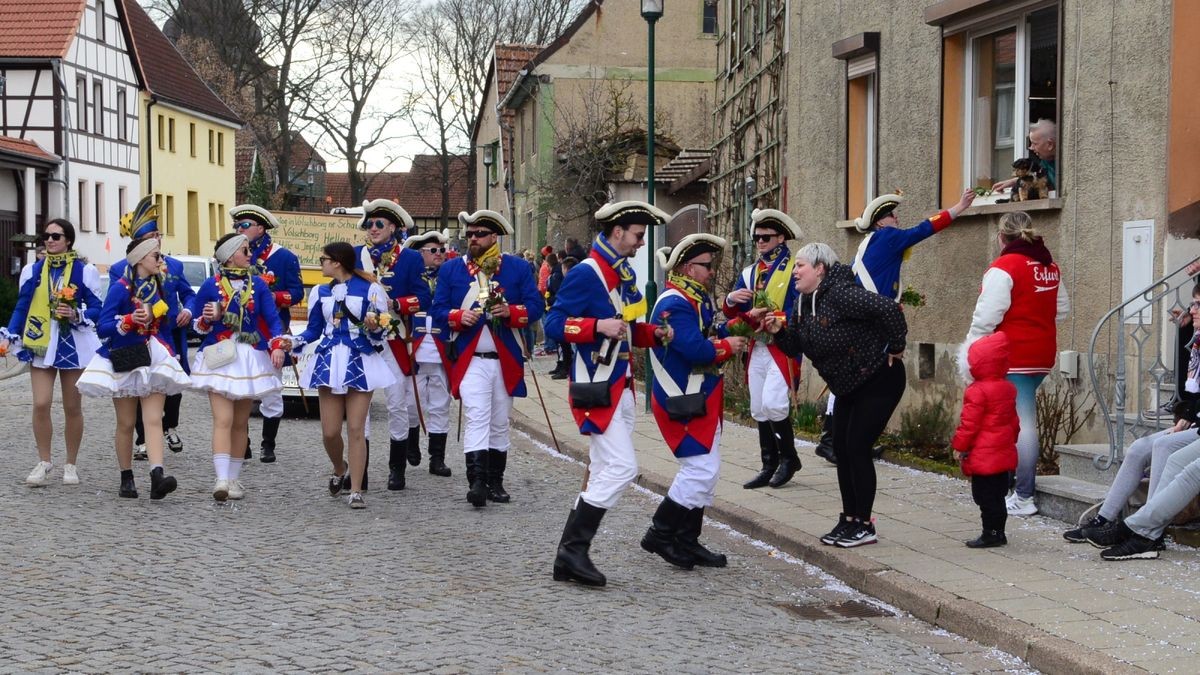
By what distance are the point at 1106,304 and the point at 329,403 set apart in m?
5.30

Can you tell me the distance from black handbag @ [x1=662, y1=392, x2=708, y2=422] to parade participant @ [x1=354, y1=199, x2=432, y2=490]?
11.9 ft

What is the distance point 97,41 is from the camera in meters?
48.3

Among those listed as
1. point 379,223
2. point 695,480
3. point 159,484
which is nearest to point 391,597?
point 695,480

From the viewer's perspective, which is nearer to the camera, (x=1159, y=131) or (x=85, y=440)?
(x=1159, y=131)

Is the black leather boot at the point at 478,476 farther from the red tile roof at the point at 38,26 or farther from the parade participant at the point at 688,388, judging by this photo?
the red tile roof at the point at 38,26

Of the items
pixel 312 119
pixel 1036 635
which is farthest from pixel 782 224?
pixel 312 119

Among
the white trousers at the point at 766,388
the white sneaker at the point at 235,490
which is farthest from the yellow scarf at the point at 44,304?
the white trousers at the point at 766,388

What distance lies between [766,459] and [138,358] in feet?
14.4

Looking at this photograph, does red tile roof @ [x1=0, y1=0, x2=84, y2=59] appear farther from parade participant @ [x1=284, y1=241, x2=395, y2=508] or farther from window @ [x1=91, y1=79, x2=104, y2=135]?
parade participant @ [x1=284, y1=241, x2=395, y2=508]

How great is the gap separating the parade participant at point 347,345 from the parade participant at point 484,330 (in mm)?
474

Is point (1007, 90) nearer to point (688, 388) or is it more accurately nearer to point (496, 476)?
point (496, 476)

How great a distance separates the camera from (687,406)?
7926 millimetres

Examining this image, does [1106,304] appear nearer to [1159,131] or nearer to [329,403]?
[1159,131]

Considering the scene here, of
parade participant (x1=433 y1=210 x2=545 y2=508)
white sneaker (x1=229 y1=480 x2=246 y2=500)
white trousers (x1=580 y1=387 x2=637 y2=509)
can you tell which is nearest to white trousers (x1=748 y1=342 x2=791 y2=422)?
parade participant (x1=433 y1=210 x2=545 y2=508)
